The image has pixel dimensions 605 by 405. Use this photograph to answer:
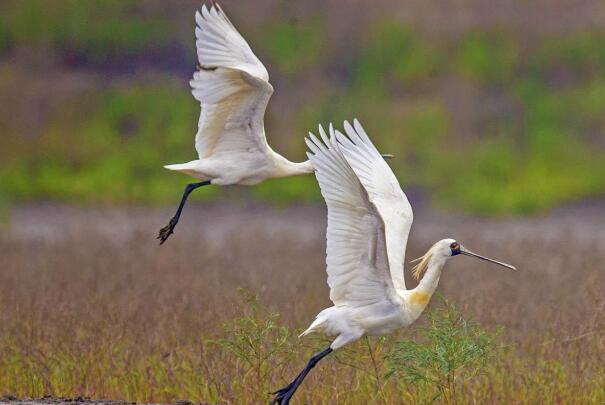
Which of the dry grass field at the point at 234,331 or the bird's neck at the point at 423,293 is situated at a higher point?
the bird's neck at the point at 423,293

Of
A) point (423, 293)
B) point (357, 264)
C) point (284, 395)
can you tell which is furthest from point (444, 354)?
point (284, 395)

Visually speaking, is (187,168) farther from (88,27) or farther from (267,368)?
(88,27)

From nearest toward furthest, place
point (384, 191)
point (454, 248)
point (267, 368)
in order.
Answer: point (454, 248) < point (267, 368) < point (384, 191)

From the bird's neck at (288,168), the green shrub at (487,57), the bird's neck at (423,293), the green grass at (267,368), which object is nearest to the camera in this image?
the green grass at (267,368)

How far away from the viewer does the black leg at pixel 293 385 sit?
29.5ft

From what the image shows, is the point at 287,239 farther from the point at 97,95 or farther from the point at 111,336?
the point at 111,336

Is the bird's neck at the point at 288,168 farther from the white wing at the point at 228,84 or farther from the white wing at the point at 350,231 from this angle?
the white wing at the point at 350,231

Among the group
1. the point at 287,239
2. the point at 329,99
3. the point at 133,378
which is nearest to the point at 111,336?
the point at 133,378

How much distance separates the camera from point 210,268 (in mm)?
13586

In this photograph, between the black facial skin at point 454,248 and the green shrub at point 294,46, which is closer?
the black facial skin at point 454,248

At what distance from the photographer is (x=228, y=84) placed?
10.7 meters

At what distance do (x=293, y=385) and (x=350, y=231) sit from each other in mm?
953

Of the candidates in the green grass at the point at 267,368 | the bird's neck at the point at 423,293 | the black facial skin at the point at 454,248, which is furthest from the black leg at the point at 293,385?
the black facial skin at the point at 454,248

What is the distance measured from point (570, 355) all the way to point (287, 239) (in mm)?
7531
